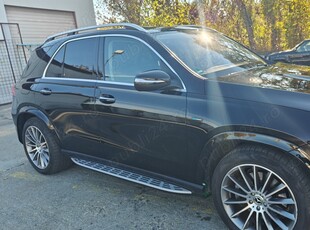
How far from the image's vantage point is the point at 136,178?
3.18 m

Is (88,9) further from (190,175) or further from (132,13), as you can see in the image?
(190,175)

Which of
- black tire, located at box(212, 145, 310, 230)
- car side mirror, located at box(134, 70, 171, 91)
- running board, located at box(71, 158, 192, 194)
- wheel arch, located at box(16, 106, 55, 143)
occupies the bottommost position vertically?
running board, located at box(71, 158, 192, 194)

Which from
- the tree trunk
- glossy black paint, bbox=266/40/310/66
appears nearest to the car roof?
glossy black paint, bbox=266/40/310/66

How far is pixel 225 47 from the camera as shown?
11.3 feet

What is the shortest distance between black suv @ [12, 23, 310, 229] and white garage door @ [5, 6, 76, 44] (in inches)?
366

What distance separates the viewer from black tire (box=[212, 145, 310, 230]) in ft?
7.15

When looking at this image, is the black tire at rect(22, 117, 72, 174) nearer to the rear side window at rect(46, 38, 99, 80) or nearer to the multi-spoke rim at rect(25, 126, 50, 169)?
the multi-spoke rim at rect(25, 126, 50, 169)

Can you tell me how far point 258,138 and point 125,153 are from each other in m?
1.44

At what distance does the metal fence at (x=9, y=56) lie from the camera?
11.4 metres

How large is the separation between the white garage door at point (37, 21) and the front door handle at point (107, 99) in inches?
412

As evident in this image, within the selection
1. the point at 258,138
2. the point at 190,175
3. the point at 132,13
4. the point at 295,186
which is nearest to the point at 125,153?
the point at 190,175

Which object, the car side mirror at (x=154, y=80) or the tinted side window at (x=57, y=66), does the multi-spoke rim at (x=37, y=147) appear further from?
the car side mirror at (x=154, y=80)

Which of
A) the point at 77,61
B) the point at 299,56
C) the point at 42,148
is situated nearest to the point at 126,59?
the point at 77,61

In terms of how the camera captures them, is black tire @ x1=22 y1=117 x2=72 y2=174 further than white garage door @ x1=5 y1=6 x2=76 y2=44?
No
